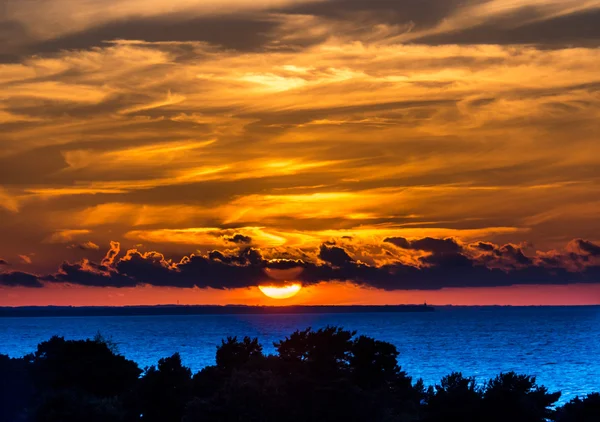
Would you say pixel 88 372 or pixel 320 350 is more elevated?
pixel 320 350

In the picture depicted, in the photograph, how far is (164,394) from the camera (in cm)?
6869

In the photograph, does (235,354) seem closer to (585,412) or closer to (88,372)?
(88,372)

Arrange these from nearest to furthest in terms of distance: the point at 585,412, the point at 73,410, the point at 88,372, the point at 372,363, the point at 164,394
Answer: the point at 585,412
the point at 73,410
the point at 164,394
the point at 372,363
the point at 88,372

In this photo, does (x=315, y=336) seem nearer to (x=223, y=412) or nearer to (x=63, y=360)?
(x=223, y=412)

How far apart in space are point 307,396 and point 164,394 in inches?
502

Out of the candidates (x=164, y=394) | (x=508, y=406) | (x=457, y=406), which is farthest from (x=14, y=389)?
(x=508, y=406)

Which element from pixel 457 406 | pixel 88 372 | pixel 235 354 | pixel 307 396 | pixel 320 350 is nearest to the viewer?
pixel 457 406

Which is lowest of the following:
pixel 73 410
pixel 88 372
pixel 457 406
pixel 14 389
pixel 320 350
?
pixel 73 410

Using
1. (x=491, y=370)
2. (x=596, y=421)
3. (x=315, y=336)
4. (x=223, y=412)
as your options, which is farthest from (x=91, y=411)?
(x=491, y=370)

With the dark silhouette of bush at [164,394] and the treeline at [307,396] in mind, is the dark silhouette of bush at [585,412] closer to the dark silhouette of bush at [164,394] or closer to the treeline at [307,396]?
the treeline at [307,396]

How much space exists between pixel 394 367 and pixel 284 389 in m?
22.2

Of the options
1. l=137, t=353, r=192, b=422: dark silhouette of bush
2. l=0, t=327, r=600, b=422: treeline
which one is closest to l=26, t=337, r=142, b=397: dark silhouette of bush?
l=0, t=327, r=600, b=422: treeline

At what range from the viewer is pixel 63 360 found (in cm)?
8738

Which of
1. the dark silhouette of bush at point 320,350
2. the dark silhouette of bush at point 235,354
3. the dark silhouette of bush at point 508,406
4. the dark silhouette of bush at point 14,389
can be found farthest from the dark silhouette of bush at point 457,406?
the dark silhouette of bush at point 14,389
